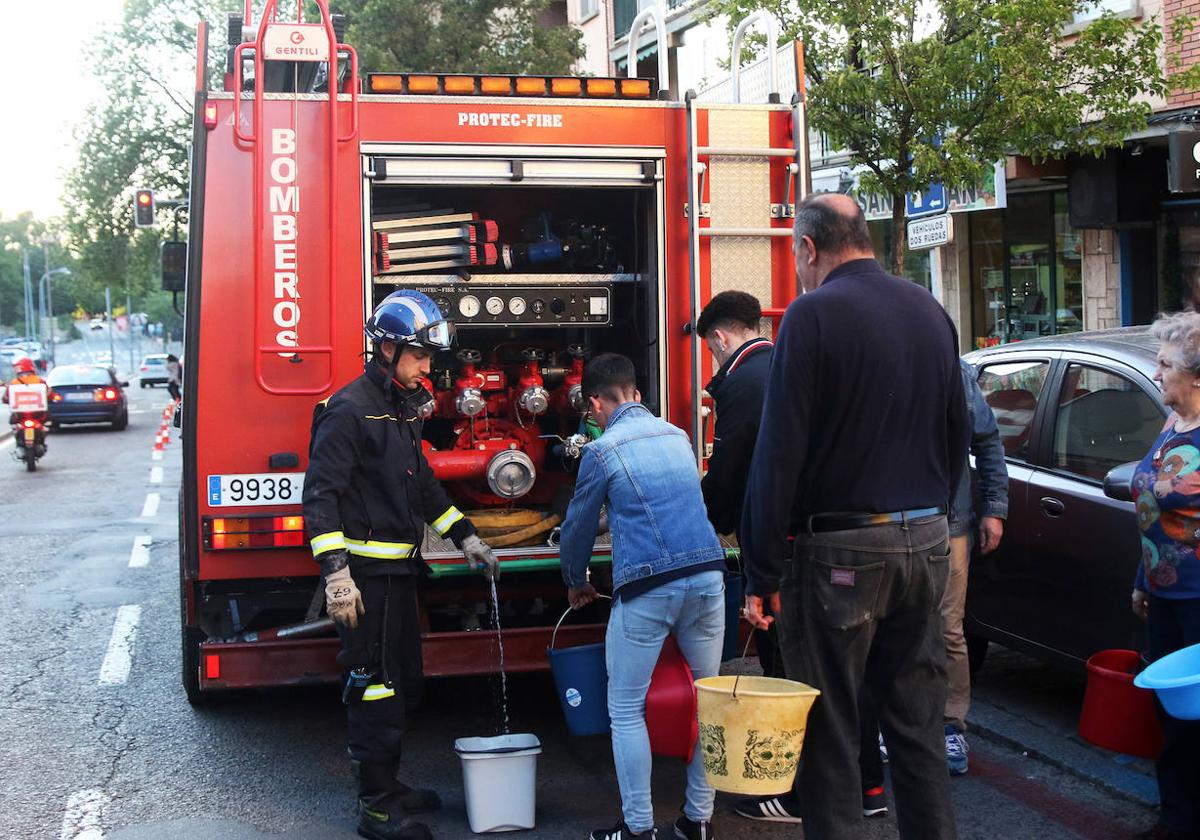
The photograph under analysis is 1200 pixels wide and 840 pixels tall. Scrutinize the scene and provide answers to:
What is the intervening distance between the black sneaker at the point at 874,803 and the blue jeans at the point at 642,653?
0.72 meters

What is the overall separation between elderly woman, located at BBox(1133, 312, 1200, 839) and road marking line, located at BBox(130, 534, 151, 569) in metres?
8.68

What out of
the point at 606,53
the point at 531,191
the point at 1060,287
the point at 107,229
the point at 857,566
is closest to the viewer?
the point at 857,566

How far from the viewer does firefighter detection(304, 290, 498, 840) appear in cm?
477

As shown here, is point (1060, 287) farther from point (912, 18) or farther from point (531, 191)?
point (531, 191)

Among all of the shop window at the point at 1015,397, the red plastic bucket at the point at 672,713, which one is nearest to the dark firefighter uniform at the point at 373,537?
the red plastic bucket at the point at 672,713

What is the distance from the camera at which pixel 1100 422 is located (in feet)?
19.0

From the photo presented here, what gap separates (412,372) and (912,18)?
7921mm

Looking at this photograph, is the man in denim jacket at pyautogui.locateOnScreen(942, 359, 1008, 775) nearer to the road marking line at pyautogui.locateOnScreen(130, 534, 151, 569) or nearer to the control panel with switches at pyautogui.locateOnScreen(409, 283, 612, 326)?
the control panel with switches at pyautogui.locateOnScreen(409, 283, 612, 326)

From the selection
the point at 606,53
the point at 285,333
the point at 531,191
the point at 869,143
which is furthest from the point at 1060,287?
the point at 606,53

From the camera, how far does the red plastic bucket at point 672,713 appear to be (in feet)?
14.9

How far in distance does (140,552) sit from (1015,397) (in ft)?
26.8

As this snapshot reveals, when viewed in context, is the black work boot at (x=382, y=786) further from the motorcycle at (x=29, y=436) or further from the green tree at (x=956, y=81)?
the motorcycle at (x=29, y=436)

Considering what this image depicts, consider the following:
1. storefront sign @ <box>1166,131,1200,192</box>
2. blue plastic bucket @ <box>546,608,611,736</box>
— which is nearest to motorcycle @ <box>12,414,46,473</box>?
storefront sign @ <box>1166,131,1200,192</box>

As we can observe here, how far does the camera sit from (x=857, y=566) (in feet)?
12.0
